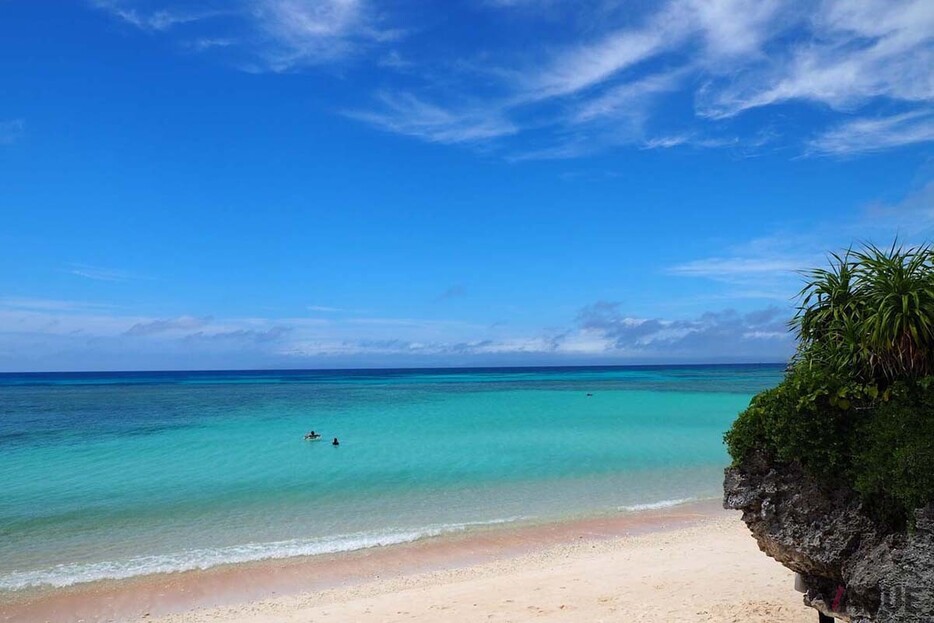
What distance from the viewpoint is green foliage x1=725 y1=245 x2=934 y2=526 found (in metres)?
5.24

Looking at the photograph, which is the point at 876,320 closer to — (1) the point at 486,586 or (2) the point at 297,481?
(1) the point at 486,586

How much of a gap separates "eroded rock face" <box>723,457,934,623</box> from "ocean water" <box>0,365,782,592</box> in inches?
325

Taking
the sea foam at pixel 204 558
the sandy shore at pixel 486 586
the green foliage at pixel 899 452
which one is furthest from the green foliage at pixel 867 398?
the sea foam at pixel 204 558

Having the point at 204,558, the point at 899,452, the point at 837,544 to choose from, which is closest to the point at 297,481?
the point at 204,558

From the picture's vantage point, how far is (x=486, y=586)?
32.0ft

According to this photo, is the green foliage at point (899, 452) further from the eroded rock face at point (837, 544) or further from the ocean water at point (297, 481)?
the ocean water at point (297, 481)

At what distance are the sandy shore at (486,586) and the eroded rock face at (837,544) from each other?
2025 mm

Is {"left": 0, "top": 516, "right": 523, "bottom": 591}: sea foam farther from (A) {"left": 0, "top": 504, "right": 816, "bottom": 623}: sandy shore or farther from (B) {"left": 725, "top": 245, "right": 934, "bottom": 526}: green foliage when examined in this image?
(B) {"left": 725, "top": 245, "right": 934, "bottom": 526}: green foliage

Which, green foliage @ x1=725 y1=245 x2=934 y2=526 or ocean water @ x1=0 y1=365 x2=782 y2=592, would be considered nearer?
green foliage @ x1=725 y1=245 x2=934 y2=526

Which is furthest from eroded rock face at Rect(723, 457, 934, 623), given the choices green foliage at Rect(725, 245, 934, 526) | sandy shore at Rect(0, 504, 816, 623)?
sandy shore at Rect(0, 504, 816, 623)

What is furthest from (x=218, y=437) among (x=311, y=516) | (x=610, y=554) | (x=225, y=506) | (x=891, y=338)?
(x=891, y=338)

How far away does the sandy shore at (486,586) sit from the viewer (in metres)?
8.42

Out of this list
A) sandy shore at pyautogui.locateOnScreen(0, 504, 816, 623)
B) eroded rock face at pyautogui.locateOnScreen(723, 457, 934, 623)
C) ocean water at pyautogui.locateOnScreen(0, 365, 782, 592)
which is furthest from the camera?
ocean water at pyautogui.locateOnScreen(0, 365, 782, 592)

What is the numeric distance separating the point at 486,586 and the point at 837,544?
215 inches
